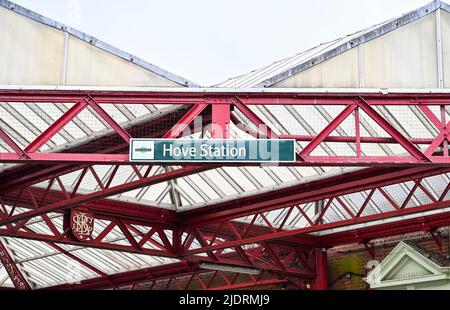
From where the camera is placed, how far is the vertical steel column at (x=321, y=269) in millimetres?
33031

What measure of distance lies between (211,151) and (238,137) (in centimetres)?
640

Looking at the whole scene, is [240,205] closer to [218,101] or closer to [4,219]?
[4,219]

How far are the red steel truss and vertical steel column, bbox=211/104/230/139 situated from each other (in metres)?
0.02

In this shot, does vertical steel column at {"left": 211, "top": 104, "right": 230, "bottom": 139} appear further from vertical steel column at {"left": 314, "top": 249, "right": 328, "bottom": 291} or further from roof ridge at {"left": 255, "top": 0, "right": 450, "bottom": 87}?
vertical steel column at {"left": 314, "top": 249, "right": 328, "bottom": 291}

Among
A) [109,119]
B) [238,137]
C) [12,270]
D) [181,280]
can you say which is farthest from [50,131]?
[12,270]

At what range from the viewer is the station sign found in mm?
17172

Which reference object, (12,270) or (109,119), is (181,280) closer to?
(12,270)

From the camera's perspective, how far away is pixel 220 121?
18.0 m

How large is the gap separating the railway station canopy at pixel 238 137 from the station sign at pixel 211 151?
15 centimetres

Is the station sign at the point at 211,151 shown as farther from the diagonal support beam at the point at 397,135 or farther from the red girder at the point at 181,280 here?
the red girder at the point at 181,280

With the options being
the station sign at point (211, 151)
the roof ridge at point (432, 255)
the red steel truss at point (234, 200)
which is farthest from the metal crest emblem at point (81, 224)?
the station sign at point (211, 151)

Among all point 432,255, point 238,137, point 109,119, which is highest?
point 238,137

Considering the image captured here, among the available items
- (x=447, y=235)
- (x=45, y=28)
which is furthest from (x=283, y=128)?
(x=447, y=235)
